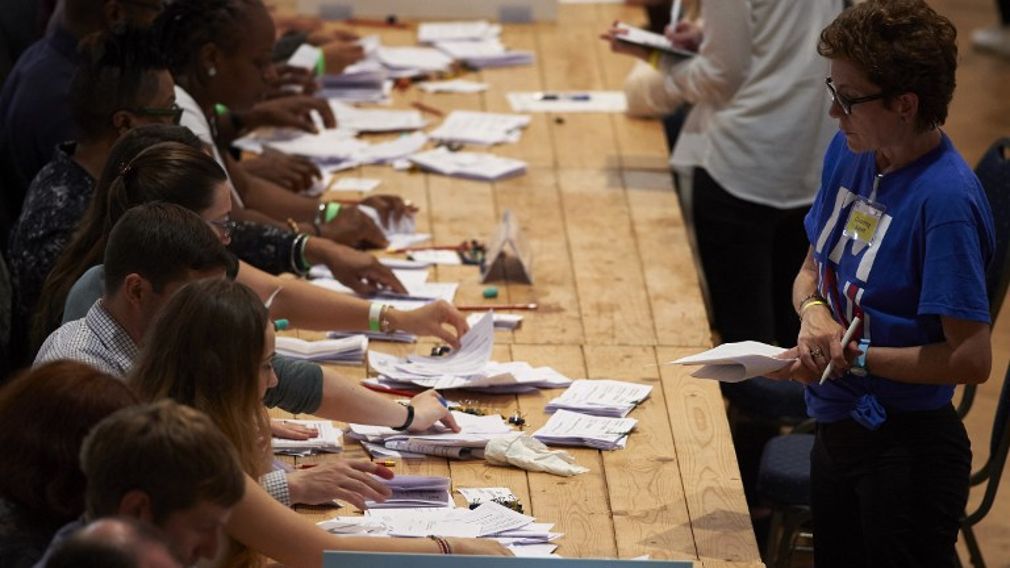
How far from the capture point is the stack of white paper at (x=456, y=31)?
6914 mm

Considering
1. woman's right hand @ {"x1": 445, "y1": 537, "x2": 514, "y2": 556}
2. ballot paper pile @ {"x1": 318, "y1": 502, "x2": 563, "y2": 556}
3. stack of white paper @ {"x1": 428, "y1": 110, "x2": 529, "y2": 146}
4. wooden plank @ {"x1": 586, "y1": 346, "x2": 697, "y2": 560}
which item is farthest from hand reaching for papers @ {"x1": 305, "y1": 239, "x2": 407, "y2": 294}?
woman's right hand @ {"x1": 445, "y1": 537, "x2": 514, "y2": 556}

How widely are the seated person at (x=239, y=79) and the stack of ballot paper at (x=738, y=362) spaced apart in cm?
176

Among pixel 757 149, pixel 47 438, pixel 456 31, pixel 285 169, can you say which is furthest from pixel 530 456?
pixel 456 31

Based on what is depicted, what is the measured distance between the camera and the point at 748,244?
496 cm

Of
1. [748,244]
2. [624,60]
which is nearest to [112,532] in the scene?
[748,244]

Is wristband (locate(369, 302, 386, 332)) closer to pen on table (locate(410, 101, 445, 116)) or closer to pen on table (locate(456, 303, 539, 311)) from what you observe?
pen on table (locate(456, 303, 539, 311))


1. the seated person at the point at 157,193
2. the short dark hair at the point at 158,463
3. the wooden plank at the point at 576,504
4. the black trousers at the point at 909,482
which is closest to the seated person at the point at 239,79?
the seated person at the point at 157,193

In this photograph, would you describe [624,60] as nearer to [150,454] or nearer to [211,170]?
[211,170]

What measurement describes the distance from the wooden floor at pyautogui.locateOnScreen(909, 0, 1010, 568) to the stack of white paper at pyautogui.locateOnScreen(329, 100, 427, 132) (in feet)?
7.29

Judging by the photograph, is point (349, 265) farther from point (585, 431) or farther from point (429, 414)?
point (585, 431)

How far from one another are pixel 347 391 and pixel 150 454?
122 centimetres

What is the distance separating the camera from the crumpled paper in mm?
3457

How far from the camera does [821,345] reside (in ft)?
10.5

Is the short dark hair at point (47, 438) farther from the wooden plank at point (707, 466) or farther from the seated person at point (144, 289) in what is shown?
the wooden plank at point (707, 466)
